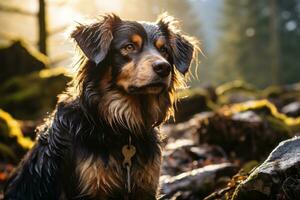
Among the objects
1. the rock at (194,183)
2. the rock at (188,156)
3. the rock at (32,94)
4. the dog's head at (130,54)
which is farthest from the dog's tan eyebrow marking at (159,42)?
the rock at (32,94)

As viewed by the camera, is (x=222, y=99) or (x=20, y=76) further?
(x=222, y=99)

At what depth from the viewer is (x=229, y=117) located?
388 inches

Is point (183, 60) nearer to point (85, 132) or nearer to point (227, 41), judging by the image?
point (85, 132)

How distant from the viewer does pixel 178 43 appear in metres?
6.20

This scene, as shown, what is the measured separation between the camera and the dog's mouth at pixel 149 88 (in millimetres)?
5381

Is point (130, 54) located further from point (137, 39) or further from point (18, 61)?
point (18, 61)

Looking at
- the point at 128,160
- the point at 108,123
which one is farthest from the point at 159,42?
the point at 128,160

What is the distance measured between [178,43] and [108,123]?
131cm

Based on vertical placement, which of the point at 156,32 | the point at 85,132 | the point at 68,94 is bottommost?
the point at 85,132

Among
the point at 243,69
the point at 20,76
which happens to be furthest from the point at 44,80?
the point at 243,69

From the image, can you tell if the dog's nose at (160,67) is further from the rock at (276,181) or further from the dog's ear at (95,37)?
the rock at (276,181)

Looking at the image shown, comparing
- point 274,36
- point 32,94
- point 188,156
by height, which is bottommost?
point 188,156

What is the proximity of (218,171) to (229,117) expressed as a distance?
8.45ft

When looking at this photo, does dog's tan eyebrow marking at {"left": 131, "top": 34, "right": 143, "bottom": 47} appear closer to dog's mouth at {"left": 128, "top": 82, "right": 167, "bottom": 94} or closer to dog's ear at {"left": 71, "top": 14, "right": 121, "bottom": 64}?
dog's ear at {"left": 71, "top": 14, "right": 121, "bottom": 64}
